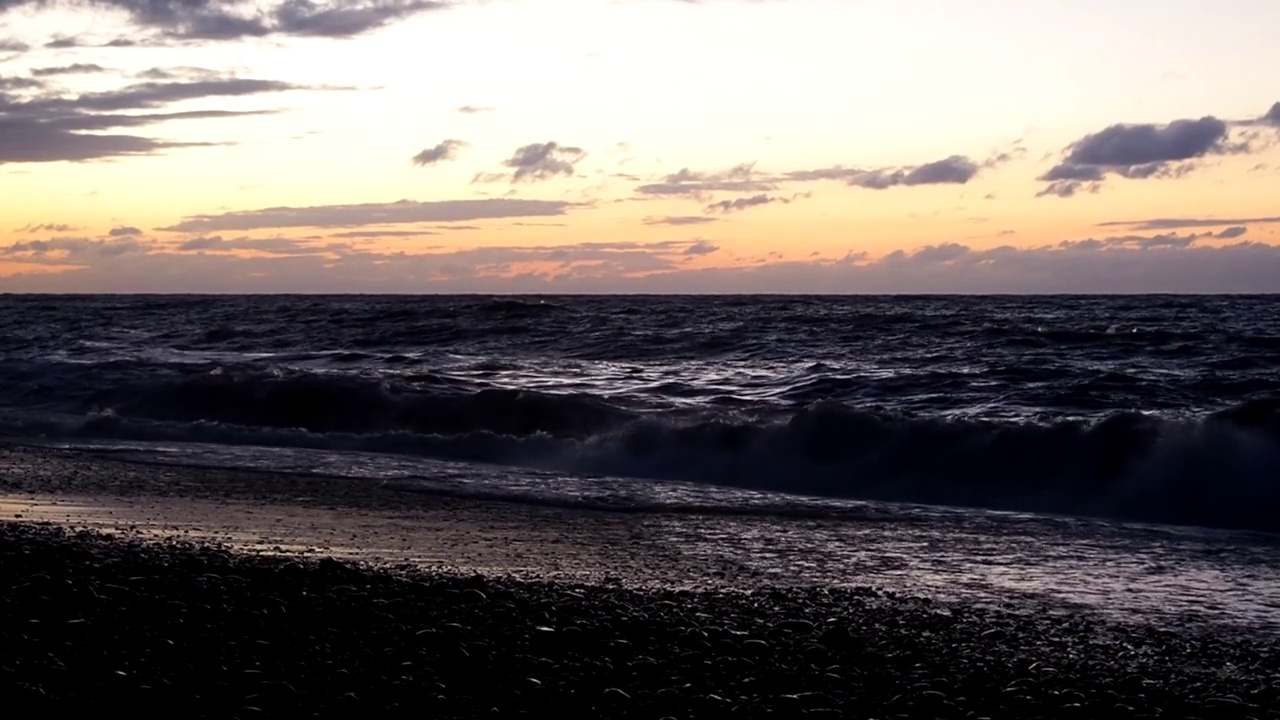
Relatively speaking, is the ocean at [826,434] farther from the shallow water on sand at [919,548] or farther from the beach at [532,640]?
the beach at [532,640]

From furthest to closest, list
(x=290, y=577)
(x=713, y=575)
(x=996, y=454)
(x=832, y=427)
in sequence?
(x=832, y=427), (x=996, y=454), (x=713, y=575), (x=290, y=577)

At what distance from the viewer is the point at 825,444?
16047mm

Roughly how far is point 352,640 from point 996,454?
33.2ft

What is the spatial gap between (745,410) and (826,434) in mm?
2455

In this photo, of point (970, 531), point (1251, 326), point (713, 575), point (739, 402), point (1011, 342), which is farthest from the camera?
point (1251, 326)

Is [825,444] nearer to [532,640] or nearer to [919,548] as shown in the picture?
[919,548]

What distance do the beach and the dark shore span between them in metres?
0.02

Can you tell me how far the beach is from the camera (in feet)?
19.4

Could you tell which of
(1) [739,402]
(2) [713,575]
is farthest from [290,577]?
(1) [739,402]

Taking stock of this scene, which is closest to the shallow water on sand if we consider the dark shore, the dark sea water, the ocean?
the ocean

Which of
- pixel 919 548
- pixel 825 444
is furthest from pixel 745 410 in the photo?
pixel 919 548

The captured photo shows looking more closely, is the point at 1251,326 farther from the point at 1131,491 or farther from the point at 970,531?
the point at 970,531

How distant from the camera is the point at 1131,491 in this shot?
13555 millimetres

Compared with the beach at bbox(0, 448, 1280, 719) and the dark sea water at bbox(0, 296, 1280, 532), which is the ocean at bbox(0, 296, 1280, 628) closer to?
the dark sea water at bbox(0, 296, 1280, 532)
